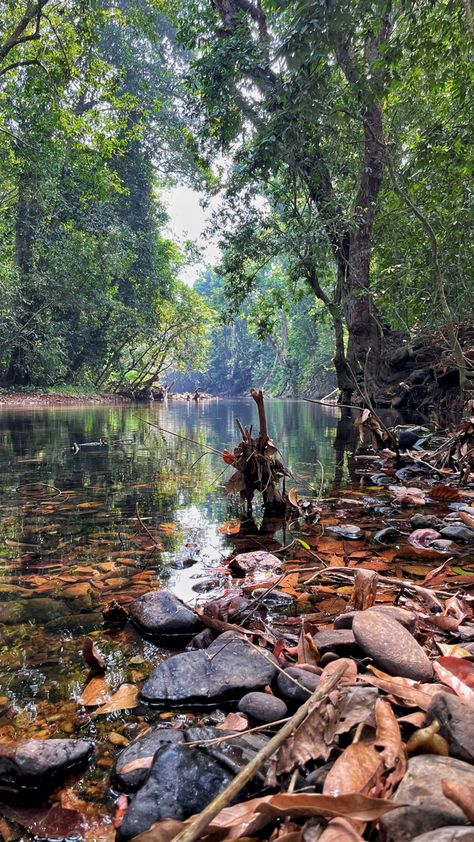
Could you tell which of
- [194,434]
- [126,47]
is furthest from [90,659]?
[126,47]

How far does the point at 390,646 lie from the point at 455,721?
0.41 m

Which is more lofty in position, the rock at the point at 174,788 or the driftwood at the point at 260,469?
the driftwood at the point at 260,469

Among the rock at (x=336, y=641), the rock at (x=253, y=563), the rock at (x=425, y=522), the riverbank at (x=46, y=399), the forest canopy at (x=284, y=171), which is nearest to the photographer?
the rock at (x=336, y=641)

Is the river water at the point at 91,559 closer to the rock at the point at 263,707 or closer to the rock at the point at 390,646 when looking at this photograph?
the rock at the point at 263,707

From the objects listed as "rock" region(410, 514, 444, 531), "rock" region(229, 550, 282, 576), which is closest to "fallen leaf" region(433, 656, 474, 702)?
"rock" region(229, 550, 282, 576)

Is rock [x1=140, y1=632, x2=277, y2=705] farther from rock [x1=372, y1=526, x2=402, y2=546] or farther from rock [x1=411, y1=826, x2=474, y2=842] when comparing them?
rock [x1=372, y1=526, x2=402, y2=546]

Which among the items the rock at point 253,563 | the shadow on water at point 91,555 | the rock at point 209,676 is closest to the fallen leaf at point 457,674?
the rock at point 209,676

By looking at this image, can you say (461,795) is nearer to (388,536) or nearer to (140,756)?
(140,756)

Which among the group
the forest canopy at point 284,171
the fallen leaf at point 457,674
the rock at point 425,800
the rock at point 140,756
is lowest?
the rock at point 140,756

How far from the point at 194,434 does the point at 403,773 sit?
873cm

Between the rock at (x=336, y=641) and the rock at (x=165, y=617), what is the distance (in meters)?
0.51

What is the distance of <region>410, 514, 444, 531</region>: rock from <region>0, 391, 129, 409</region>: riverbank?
17.0 metres

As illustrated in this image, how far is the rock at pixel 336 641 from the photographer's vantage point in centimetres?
147

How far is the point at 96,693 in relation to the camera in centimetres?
146
